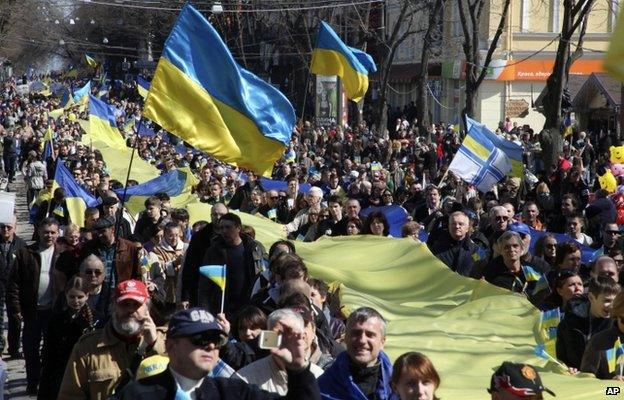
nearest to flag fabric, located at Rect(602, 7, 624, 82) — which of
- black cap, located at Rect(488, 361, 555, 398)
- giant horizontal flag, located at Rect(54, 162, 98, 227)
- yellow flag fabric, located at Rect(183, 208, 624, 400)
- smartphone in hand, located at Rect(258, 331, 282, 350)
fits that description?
black cap, located at Rect(488, 361, 555, 398)

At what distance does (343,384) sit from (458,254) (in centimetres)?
687

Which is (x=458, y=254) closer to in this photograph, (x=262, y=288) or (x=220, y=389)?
(x=262, y=288)

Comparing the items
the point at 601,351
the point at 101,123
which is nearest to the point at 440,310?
the point at 601,351

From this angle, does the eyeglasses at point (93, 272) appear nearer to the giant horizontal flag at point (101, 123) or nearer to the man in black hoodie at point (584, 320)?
the man in black hoodie at point (584, 320)

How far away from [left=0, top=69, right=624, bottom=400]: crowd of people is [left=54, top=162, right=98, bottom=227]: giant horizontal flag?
0.13 meters

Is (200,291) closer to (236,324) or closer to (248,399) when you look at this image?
(236,324)

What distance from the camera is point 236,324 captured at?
24.6 feet

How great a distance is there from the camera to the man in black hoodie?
25.7 feet

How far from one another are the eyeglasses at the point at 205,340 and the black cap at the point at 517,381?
1114mm

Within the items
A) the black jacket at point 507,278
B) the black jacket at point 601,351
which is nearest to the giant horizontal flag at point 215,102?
the black jacket at point 507,278

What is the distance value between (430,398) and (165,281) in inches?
268

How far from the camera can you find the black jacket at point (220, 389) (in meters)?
4.91

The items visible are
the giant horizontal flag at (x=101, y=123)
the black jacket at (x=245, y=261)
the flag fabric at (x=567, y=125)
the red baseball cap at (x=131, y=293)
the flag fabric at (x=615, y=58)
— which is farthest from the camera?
A: the flag fabric at (x=567, y=125)

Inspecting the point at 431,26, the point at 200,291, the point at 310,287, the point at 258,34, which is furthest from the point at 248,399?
the point at 258,34
